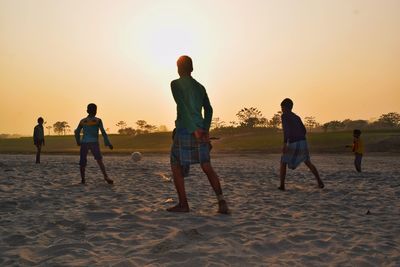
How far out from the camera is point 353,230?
4766mm

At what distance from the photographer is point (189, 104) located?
5.71m

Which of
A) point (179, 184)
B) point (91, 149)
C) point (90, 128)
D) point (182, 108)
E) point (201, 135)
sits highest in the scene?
point (182, 108)

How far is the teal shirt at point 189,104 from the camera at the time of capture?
18.7ft

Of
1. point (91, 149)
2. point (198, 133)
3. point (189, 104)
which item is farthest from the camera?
point (91, 149)

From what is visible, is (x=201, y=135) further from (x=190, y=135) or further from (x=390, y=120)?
(x=390, y=120)

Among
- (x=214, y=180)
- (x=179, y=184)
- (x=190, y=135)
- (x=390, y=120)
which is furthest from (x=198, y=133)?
(x=390, y=120)

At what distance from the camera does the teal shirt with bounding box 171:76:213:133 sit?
569 centimetres

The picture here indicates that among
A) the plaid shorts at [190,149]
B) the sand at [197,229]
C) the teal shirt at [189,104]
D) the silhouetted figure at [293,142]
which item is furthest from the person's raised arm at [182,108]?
the silhouetted figure at [293,142]

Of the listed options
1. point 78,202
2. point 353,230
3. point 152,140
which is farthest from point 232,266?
point 152,140

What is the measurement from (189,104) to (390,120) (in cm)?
17351

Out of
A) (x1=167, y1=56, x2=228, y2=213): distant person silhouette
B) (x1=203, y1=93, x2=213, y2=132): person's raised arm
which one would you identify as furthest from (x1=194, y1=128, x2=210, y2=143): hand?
(x1=203, y1=93, x2=213, y2=132): person's raised arm

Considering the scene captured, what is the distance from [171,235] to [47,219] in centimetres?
192

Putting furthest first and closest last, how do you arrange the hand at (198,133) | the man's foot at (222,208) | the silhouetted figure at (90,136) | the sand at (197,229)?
the silhouetted figure at (90,136) → the man's foot at (222,208) → the hand at (198,133) → the sand at (197,229)

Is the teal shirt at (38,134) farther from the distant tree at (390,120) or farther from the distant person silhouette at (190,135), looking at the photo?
the distant tree at (390,120)
